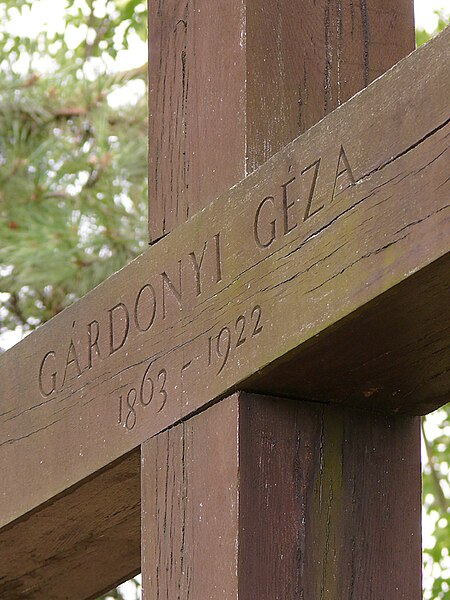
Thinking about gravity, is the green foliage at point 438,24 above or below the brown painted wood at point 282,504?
above

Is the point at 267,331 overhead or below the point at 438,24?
below

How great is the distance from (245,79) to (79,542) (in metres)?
0.53

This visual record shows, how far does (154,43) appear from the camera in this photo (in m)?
1.24

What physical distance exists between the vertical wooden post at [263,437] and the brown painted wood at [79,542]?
0.12 m

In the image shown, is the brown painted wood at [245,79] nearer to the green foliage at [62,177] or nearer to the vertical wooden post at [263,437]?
the vertical wooden post at [263,437]

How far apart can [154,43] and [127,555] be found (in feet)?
1.79

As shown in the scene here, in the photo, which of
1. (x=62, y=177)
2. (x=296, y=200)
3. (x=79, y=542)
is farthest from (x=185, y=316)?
(x=62, y=177)

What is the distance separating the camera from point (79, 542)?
135 centimetres

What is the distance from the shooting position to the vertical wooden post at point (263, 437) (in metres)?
0.98

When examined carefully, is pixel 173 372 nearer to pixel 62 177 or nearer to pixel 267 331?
pixel 267 331

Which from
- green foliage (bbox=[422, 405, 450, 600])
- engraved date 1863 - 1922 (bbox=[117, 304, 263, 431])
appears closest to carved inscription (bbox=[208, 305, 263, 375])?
engraved date 1863 - 1922 (bbox=[117, 304, 263, 431])

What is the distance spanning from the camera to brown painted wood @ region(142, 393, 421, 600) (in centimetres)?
97

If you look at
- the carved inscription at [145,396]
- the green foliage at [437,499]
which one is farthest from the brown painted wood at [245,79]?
the green foliage at [437,499]

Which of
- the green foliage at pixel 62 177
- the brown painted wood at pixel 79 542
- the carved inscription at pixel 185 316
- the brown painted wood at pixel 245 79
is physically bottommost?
the brown painted wood at pixel 79 542
